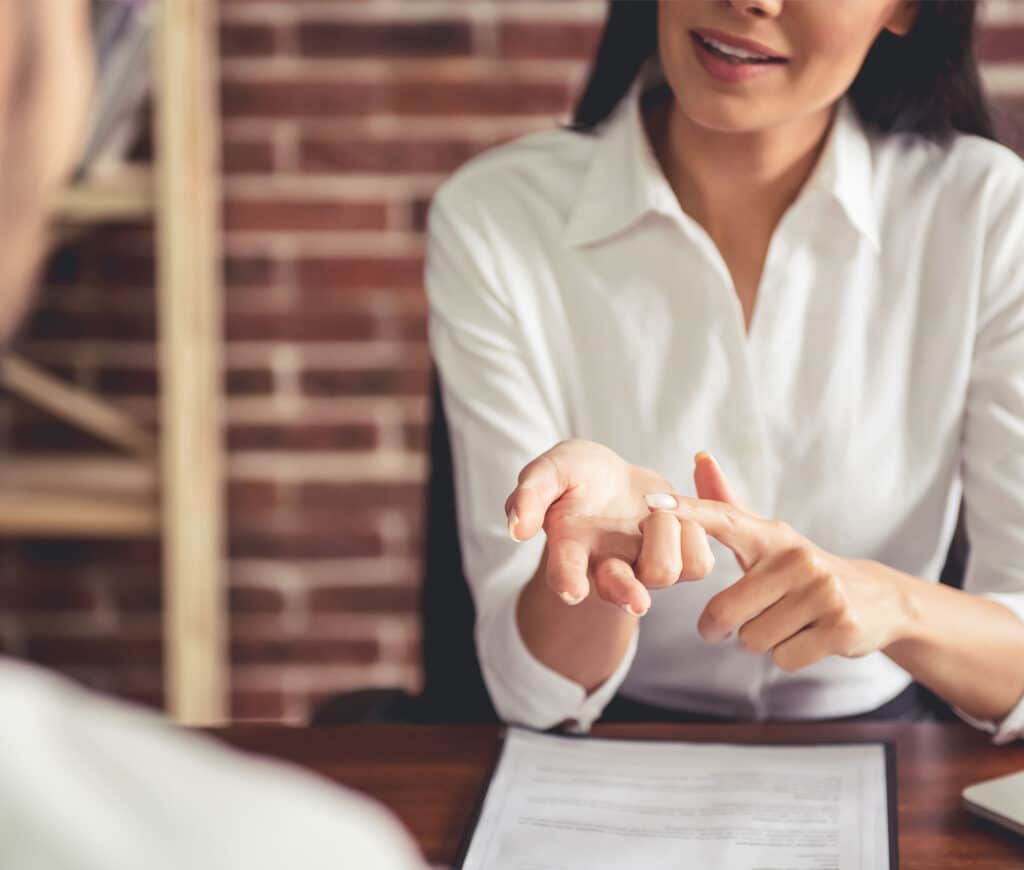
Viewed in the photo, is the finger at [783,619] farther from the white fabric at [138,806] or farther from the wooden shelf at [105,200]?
the wooden shelf at [105,200]

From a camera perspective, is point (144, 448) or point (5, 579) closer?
point (144, 448)

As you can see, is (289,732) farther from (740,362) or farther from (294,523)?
(294,523)

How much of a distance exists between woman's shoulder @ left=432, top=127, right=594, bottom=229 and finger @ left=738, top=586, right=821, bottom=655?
19.4 inches

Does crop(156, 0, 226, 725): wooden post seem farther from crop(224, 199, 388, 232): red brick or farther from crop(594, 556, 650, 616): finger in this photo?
crop(594, 556, 650, 616): finger

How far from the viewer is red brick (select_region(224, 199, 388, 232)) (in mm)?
1975

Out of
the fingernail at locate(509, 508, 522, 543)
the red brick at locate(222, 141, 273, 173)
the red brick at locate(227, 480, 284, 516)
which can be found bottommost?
the red brick at locate(227, 480, 284, 516)

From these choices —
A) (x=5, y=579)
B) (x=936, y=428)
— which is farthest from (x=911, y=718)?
(x=5, y=579)

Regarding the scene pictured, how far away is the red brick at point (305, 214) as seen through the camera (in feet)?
6.48

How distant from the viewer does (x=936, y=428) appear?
119cm

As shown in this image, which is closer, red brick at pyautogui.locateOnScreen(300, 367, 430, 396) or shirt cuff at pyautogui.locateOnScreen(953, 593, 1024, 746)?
shirt cuff at pyautogui.locateOnScreen(953, 593, 1024, 746)

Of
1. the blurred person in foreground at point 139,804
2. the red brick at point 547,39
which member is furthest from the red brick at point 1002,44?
the blurred person in foreground at point 139,804

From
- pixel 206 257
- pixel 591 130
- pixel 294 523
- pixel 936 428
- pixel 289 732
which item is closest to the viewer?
pixel 289 732

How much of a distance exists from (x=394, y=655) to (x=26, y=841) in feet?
6.02

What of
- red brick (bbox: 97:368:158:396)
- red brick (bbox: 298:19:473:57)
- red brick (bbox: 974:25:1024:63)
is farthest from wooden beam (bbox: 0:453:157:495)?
red brick (bbox: 974:25:1024:63)
